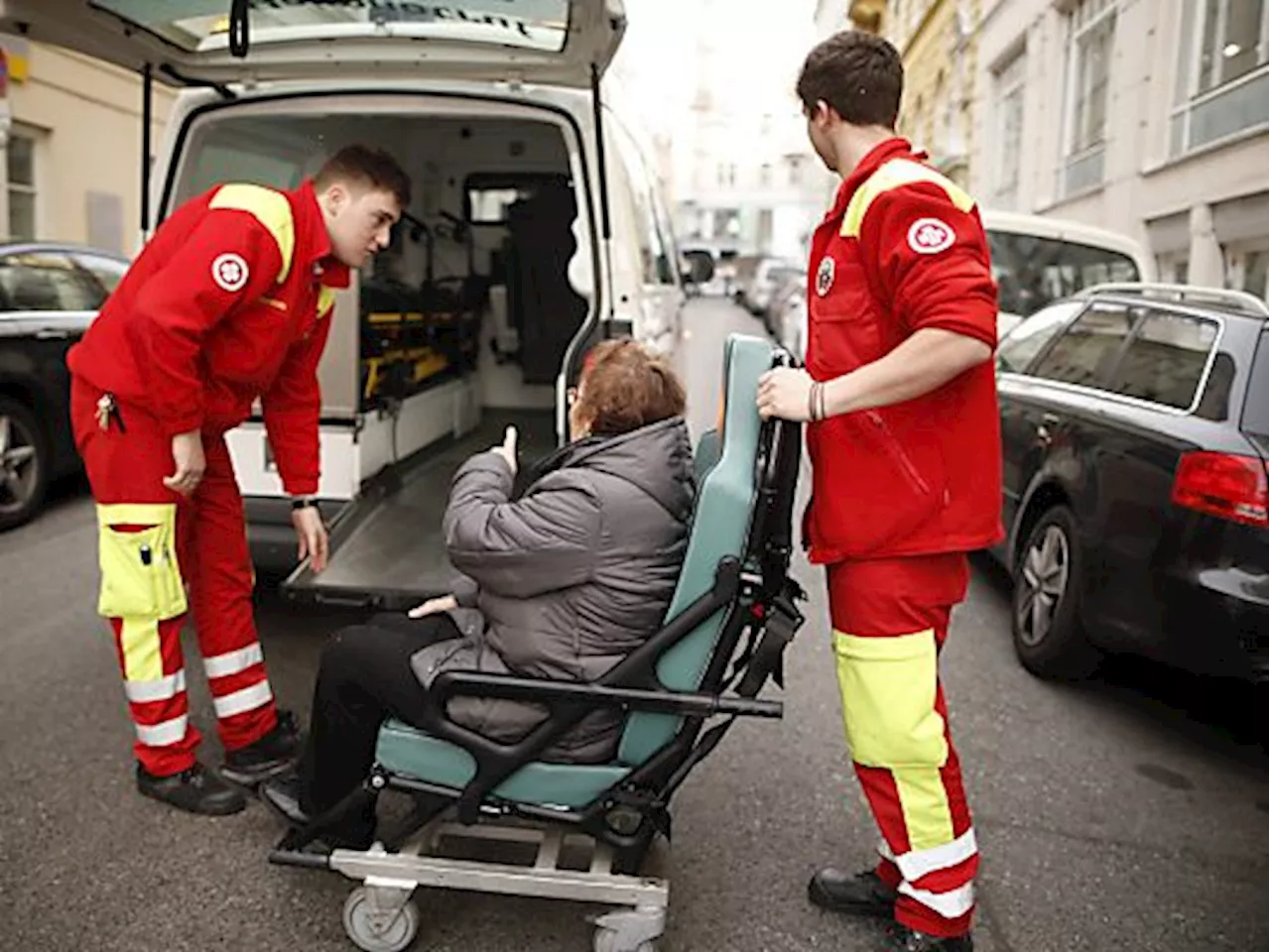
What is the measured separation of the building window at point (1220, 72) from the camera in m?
8.27

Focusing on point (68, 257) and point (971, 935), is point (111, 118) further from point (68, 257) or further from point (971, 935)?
point (971, 935)

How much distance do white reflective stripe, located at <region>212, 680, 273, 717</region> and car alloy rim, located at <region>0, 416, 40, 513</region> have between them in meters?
3.76

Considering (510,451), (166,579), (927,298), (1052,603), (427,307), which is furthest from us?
(427,307)

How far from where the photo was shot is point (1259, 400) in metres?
3.77

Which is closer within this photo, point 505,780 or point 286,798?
point 505,780

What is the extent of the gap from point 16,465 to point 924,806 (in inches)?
228


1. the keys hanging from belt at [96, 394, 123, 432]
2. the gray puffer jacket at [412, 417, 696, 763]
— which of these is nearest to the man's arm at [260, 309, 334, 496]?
the keys hanging from belt at [96, 394, 123, 432]

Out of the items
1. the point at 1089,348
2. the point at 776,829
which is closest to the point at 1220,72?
the point at 1089,348

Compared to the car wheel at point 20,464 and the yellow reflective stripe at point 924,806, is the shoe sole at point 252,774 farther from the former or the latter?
the car wheel at point 20,464

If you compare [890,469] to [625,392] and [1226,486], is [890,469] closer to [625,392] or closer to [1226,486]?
[625,392]

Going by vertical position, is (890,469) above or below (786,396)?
below

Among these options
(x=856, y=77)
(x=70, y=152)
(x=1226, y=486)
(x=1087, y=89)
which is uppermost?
(x=1087, y=89)

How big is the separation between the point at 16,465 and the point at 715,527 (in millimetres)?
5546

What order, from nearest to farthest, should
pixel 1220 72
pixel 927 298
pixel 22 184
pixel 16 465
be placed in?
pixel 927 298, pixel 16 465, pixel 1220 72, pixel 22 184
